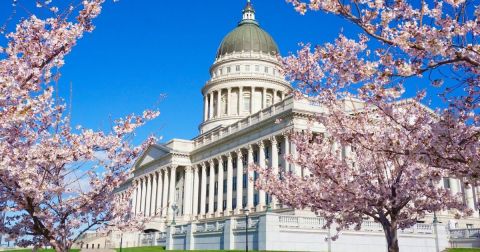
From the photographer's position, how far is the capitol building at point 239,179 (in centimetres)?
4138

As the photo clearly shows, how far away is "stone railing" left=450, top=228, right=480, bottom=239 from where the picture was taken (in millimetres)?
44688

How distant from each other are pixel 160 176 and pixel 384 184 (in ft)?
254

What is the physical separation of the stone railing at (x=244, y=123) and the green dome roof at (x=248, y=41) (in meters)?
31.2

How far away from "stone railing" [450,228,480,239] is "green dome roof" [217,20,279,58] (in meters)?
70.2

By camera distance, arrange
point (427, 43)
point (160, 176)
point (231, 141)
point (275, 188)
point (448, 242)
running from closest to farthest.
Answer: point (427, 43) → point (275, 188) → point (448, 242) → point (231, 141) → point (160, 176)

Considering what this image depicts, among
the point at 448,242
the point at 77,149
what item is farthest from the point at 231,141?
the point at 77,149

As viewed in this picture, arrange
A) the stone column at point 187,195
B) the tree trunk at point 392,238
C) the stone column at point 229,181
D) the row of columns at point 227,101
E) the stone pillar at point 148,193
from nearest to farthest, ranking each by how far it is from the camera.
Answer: the tree trunk at point 392,238 → the stone column at point 229,181 → the stone column at point 187,195 → the stone pillar at point 148,193 → the row of columns at point 227,101

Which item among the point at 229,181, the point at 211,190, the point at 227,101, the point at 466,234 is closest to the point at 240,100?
the point at 227,101

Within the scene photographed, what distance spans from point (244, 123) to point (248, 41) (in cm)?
4107

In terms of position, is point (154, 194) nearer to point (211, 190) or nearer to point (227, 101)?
point (211, 190)

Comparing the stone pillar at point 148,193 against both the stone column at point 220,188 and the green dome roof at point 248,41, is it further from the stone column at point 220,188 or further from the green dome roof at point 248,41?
A: the green dome roof at point 248,41

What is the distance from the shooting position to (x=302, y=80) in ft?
57.9

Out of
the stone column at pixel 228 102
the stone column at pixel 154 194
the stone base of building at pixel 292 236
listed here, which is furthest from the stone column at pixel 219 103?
the stone base of building at pixel 292 236

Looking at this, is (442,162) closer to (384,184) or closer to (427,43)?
(427,43)
